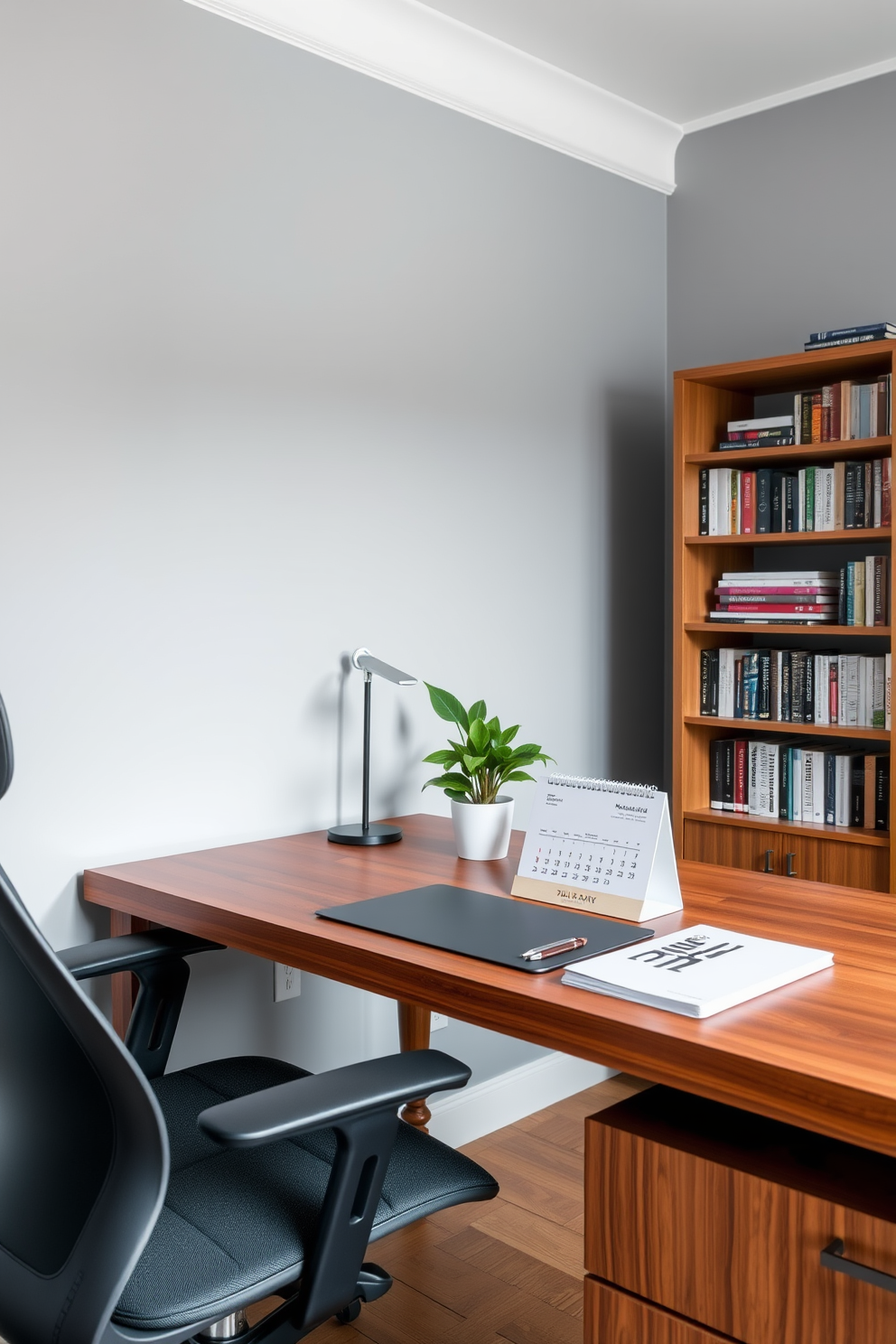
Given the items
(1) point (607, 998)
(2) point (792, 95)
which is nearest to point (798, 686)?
(2) point (792, 95)

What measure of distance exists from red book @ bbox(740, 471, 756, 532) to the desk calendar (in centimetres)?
130

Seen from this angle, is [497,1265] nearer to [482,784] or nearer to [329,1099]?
[482,784]

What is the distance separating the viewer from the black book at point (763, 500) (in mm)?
2844

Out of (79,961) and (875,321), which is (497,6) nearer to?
(875,321)

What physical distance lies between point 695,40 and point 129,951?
2.37 m

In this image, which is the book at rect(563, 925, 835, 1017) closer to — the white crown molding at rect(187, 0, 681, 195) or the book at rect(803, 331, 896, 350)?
the book at rect(803, 331, 896, 350)

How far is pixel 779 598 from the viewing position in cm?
285

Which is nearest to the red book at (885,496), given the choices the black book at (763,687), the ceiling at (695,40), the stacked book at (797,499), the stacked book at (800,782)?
the stacked book at (797,499)

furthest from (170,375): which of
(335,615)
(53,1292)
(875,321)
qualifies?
(875,321)

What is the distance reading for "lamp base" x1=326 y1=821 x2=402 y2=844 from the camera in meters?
2.27

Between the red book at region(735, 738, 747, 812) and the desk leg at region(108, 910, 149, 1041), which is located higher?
the red book at region(735, 738, 747, 812)

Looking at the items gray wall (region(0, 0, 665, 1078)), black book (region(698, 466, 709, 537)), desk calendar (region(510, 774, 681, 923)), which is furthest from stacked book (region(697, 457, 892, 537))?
desk calendar (region(510, 774, 681, 923))

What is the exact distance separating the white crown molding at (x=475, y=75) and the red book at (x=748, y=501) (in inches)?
36.7

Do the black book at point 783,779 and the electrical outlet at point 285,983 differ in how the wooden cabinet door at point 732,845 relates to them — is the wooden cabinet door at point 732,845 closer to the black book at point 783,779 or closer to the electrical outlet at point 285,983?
the black book at point 783,779
